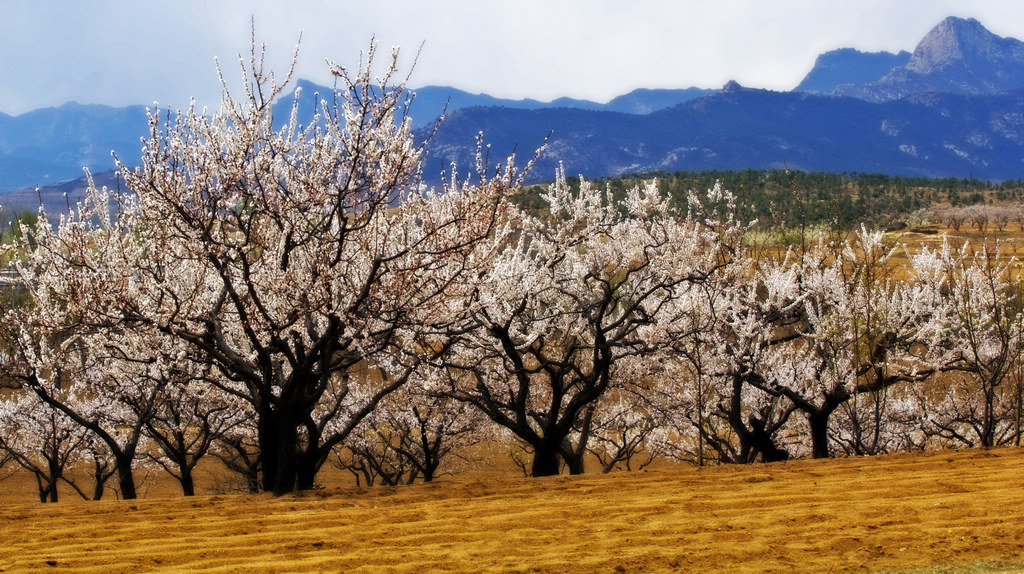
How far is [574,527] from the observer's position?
297 inches

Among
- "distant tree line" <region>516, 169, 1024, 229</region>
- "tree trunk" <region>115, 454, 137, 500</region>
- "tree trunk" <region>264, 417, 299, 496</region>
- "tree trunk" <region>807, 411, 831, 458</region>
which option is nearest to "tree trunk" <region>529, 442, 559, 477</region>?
"tree trunk" <region>264, 417, 299, 496</region>

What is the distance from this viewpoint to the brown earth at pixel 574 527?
21.0 ft

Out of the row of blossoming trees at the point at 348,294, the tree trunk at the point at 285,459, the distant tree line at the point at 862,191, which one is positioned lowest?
the tree trunk at the point at 285,459

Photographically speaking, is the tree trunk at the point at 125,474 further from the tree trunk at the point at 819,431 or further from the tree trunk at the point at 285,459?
the tree trunk at the point at 819,431

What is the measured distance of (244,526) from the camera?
780cm

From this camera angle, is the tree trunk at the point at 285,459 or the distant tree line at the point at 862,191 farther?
the distant tree line at the point at 862,191

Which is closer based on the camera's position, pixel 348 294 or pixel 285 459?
pixel 348 294

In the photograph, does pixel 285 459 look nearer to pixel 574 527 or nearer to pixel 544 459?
pixel 574 527

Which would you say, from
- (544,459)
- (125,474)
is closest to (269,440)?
(125,474)

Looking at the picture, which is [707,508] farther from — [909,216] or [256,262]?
[909,216]

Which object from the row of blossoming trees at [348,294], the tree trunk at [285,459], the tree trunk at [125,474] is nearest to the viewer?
the row of blossoming trees at [348,294]

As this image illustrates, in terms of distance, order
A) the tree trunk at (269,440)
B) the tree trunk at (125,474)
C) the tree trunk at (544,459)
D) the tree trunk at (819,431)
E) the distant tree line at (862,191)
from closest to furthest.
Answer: the tree trunk at (269,440) → the tree trunk at (125,474) → the tree trunk at (544,459) → the tree trunk at (819,431) → the distant tree line at (862,191)

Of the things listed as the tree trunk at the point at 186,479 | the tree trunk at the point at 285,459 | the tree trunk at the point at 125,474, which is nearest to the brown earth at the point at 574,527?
the tree trunk at the point at 285,459

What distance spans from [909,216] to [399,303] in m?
67.1
